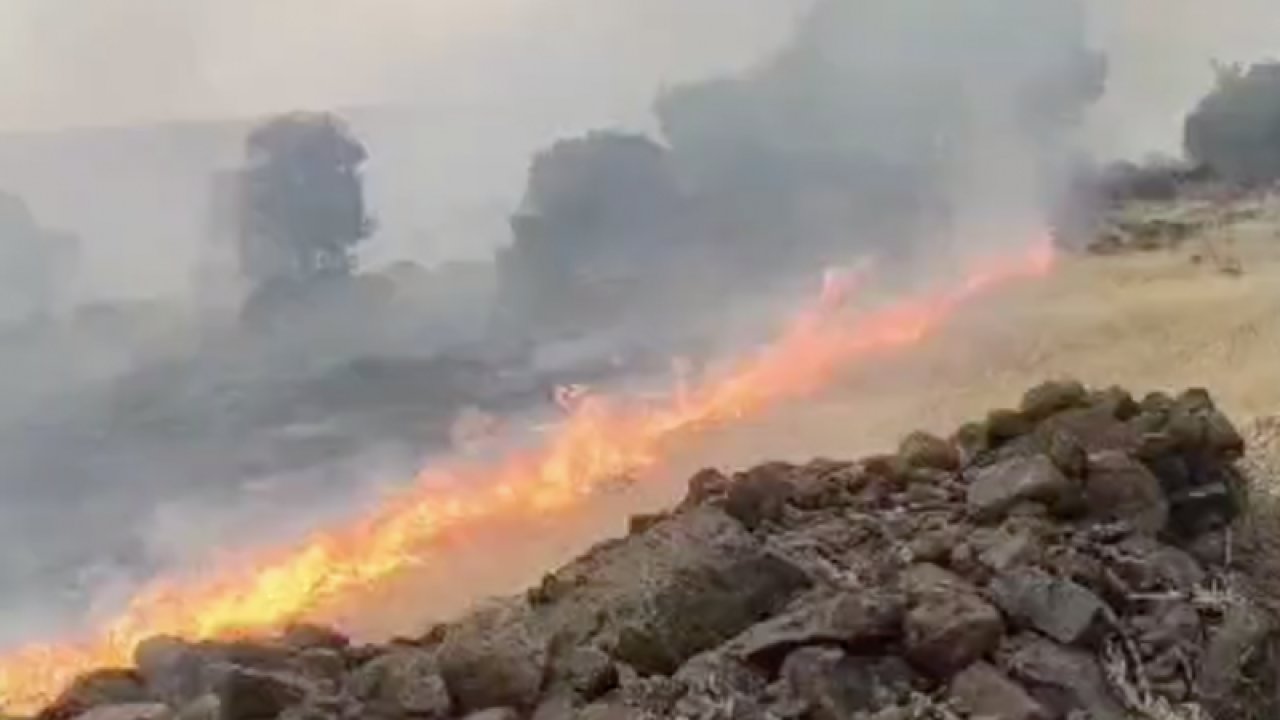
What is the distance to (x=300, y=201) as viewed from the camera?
3080cm

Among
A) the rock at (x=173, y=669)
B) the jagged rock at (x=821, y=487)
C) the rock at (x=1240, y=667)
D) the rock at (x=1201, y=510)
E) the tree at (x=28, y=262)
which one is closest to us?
the rock at (x=173, y=669)

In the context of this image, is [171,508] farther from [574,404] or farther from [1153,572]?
[1153,572]

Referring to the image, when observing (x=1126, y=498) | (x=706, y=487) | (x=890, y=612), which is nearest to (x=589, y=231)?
(x=706, y=487)

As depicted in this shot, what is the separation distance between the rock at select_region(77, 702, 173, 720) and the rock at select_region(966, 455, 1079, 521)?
535 centimetres

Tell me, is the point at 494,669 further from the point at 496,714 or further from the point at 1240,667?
the point at 1240,667

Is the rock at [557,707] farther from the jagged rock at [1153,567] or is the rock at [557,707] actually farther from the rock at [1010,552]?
the jagged rock at [1153,567]

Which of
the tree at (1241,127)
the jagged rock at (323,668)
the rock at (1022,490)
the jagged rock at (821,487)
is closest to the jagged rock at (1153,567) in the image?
the rock at (1022,490)

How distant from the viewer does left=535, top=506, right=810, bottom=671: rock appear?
39.7 ft

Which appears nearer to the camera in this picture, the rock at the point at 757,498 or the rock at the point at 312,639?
the rock at the point at 312,639

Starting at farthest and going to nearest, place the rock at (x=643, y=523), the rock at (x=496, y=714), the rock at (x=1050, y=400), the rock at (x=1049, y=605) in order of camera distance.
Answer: the rock at (x=1050, y=400), the rock at (x=643, y=523), the rock at (x=1049, y=605), the rock at (x=496, y=714)

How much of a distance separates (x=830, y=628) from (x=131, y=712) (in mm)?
3905

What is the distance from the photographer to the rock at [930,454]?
1493 cm

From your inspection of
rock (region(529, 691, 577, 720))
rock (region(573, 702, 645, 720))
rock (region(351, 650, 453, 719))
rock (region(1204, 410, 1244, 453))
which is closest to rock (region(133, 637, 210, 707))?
rock (region(351, 650, 453, 719))

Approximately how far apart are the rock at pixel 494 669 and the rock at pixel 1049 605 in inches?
110
